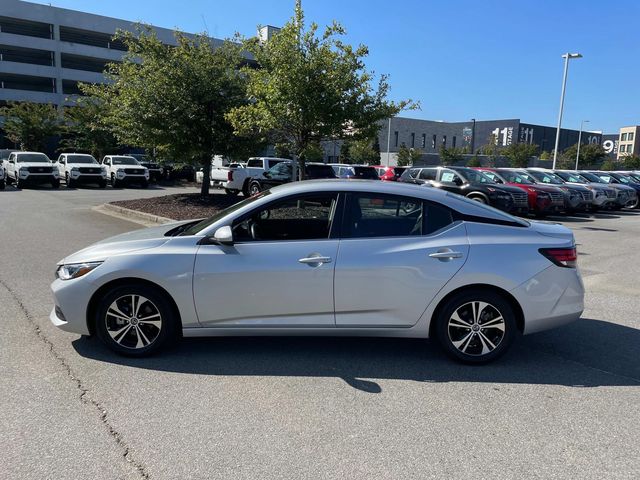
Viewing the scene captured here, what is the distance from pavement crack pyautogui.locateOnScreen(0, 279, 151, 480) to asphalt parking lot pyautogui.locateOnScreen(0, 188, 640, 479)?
0.01 metres

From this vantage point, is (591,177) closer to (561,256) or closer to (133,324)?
(561,256)

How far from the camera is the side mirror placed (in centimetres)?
421

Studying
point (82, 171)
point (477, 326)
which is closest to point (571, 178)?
point (477, 326)

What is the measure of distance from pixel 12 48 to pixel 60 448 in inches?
2555

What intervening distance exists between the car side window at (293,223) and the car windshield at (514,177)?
15.6 metres

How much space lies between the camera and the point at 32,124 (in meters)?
37.4

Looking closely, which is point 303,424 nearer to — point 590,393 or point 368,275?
point 368,275

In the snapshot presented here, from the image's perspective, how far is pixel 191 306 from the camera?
14.2 ft

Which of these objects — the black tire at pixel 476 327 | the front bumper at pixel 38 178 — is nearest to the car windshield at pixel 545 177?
the black tire at pixel 476 327

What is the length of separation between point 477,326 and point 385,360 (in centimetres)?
87

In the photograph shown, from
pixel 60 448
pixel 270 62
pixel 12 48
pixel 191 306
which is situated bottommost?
pixel 60 448

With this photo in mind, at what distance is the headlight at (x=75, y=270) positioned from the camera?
4375 mm

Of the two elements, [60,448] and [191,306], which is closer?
[60,448]

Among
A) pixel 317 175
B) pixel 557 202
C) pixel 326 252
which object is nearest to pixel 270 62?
pixel 317 175
